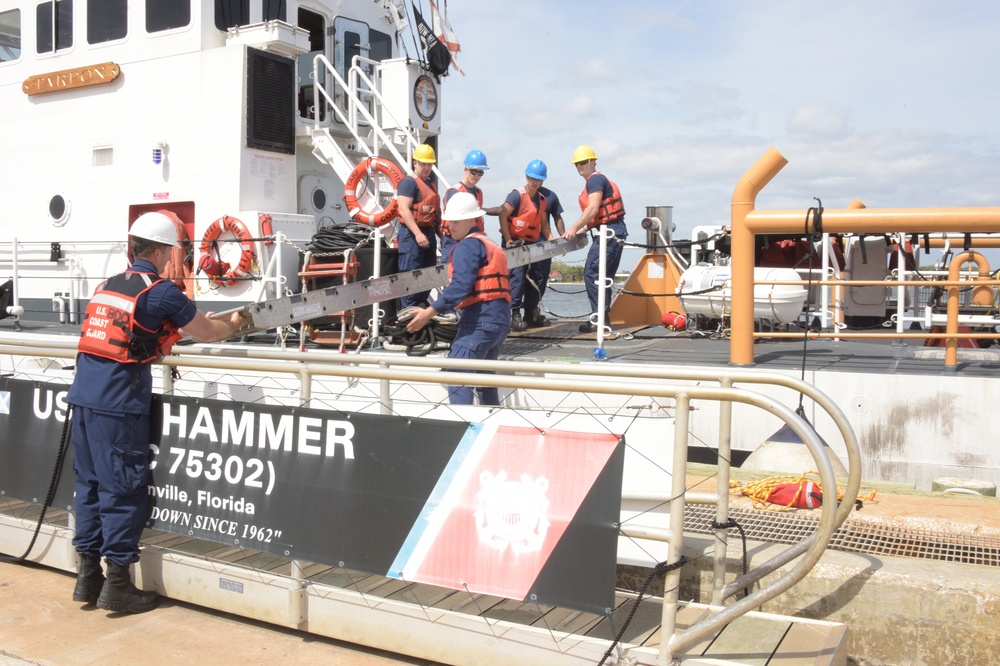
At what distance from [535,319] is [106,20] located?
5831 mm

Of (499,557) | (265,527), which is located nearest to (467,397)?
(265,527)

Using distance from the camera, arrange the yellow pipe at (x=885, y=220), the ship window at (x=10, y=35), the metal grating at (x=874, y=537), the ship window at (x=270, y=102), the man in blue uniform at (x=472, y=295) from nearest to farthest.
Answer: the metal grating at (x=874, y=537), the man in blue uniform at (x=472, y=295), the yellow pipe at (x=885, y=220), the ship window at (x=270, y=102), the ship window at (x=10, y=35)

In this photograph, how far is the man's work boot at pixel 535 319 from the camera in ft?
30.5

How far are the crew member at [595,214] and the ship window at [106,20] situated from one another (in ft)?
17.3

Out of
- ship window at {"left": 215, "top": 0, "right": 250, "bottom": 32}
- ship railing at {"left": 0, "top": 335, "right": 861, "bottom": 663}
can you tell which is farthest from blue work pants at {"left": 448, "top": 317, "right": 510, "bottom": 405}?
ship window at {"left": 215, "top": 0, "right": 250, "bottom": 32}

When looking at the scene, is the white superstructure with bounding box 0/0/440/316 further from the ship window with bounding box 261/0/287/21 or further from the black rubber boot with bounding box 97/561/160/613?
the black rubber boot with bounding box 97/561/160/613

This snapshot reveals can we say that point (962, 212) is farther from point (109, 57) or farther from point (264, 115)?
point (109, 57)

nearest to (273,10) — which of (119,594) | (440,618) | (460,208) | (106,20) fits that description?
(106,20)

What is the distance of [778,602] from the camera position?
12.2 ft

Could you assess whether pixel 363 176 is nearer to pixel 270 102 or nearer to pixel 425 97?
pixel 270 102

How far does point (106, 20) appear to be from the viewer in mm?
9781

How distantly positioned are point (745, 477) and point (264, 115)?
6.36 m

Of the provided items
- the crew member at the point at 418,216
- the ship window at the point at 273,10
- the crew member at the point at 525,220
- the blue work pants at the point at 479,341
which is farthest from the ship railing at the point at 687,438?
the ship window at the point at 273,10

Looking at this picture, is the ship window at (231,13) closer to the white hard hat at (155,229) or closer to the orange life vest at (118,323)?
the white hard hat at (155,229)
